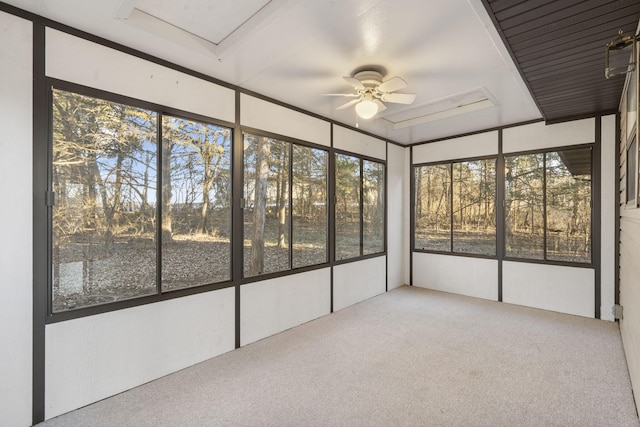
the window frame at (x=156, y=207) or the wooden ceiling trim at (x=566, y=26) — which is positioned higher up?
the wooden ceiling trim at (x=566, y=26)

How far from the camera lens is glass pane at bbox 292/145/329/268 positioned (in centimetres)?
406

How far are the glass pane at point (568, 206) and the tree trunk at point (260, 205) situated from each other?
4.05 metres

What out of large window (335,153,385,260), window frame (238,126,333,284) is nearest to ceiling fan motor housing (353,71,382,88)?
window frame (238,126,333,284)

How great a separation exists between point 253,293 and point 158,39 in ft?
8.20

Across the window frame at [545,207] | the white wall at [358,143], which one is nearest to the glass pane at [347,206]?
the white wall at [358,143]

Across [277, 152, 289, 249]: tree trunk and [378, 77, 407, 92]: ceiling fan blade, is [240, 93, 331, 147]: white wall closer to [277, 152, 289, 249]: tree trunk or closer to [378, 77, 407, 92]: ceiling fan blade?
[277, 152, 289, 249]: tree trunk

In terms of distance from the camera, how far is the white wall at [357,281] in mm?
4602

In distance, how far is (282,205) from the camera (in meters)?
3.91

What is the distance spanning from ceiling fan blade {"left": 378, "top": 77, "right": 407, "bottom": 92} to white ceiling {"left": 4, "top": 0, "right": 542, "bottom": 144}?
0.20 metres

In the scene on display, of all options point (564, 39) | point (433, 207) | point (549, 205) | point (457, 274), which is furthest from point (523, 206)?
point (564, 39)

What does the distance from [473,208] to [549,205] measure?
3.69 feet

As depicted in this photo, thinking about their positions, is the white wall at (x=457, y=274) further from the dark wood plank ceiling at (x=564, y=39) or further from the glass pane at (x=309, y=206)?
the dark wood plank ceiling at (x=564, y=39)

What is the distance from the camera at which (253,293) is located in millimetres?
3469

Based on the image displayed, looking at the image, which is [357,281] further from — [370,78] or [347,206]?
[370,78]
